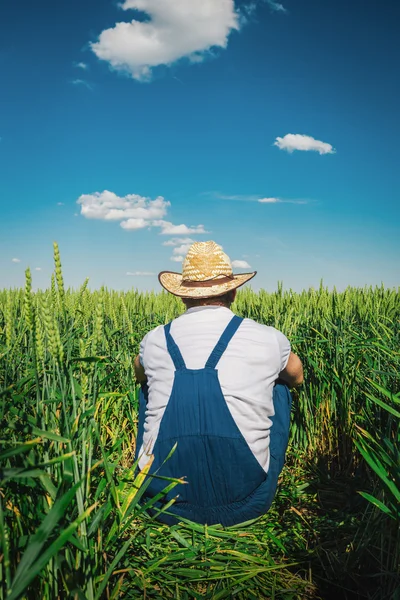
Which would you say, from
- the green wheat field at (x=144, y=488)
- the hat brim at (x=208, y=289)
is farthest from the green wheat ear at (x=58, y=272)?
the hat brim at (x=208, y=289)

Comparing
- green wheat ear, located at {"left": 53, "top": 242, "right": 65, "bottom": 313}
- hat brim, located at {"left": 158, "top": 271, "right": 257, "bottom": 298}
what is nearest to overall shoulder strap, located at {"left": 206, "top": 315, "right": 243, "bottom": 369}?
hat brim, located at {"left": 158, "top": 271, "right": 257, "bottom": 298}

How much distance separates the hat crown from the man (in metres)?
0.23

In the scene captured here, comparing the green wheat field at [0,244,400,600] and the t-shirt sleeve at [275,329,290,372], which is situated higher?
the t-shirt sleeve at [275,329,290,372]

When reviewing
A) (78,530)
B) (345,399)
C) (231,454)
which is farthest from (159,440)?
(345,399)

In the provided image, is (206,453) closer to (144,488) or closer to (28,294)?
(144,488)

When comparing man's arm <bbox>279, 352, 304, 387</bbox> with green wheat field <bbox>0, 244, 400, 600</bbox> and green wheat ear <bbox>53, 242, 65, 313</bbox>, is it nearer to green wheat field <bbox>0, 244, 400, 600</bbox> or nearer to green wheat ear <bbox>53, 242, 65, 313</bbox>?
green wheat field <bbox>0, 244, 400, 600</bbox>

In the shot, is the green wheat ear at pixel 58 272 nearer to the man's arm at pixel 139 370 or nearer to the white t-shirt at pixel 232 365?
the white t-shirt at pixel 232 365

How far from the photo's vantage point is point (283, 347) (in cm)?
193

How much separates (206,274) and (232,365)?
55 centimetres

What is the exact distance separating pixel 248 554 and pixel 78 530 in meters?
0.90

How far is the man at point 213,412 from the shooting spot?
1.75 metres

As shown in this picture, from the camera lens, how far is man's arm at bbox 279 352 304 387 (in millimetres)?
2059

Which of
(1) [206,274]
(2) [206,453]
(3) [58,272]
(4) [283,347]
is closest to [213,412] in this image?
(2) [206,453]

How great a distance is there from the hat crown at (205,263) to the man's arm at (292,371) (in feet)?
1.68
